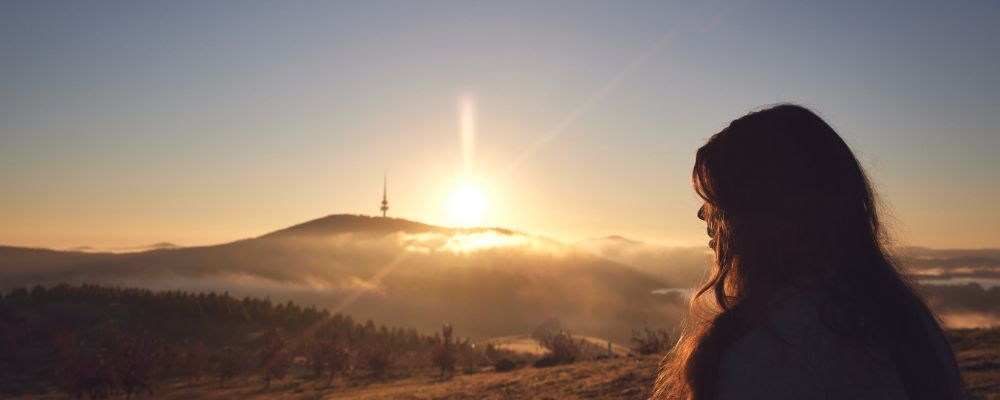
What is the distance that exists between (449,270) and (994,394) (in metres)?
132

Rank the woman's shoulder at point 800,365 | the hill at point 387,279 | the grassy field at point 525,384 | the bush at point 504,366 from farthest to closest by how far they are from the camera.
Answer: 1. the hill at point 387,279
2. the bush at point 504,366
3. the grassy field at point 525,384
4. the woman's shoulder at point 800,365

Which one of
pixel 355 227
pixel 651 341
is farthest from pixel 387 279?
pixel 651 341

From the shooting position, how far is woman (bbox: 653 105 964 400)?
2.10 meters

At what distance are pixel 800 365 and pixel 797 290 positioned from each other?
0.84 feet

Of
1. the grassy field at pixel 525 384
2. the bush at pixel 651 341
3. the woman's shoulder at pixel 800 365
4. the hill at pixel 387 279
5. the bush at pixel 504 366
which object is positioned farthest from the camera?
the hill at pixel 387 279

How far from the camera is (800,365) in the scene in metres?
2.08

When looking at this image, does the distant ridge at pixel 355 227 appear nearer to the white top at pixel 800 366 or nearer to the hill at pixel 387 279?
the hill at pixel 387 279

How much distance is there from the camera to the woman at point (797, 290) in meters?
2.10

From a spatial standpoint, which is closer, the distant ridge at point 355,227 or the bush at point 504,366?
the bush at point 504,366

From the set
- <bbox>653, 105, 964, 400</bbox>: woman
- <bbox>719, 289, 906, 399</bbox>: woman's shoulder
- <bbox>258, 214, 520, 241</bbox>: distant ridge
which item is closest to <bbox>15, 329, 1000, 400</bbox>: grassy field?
<bbox>653, 105, 964, 400</bbox>: woman

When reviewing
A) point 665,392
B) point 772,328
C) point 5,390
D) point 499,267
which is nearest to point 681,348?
point 665,392

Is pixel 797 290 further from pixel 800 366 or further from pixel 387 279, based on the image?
pixel 387 279

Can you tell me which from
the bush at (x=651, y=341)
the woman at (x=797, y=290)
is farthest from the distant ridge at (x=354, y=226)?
the woman at (x=797, y=290)

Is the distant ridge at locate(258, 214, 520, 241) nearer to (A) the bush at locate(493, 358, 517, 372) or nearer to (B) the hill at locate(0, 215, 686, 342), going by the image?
(B) the hill at locate(0, 215, 686, 342)
